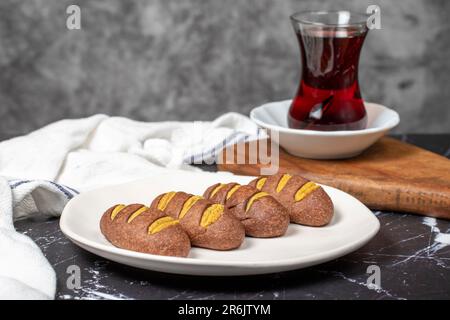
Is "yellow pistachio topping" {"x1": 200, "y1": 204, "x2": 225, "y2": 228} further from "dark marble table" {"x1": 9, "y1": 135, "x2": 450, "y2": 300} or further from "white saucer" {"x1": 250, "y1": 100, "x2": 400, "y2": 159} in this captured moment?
"white saucer" {"x1": 250, "y1": 100, "x2": 400, "y2": 159}

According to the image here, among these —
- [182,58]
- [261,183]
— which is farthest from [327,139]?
[182,58]

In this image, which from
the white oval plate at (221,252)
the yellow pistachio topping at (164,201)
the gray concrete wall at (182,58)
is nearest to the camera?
the white oval plate at (221,252)

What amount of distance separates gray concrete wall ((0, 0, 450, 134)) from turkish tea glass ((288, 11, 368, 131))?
1.14 metres

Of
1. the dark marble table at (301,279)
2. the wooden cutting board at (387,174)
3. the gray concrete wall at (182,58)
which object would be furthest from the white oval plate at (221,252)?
the gray concrete wall at (182,58)

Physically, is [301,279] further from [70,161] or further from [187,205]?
[70,161]

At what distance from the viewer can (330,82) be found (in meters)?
1.77

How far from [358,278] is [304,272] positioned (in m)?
0.09

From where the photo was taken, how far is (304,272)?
127 centimetres

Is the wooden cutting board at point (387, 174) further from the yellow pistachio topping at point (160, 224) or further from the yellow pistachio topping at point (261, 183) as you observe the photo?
the yellow pistachio topping at point (160, 224)

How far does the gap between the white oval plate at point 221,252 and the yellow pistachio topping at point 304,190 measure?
5 cm

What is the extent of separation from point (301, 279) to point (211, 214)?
180 mm

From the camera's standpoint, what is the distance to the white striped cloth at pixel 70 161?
4.15 ft
